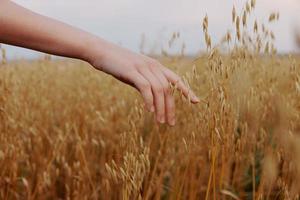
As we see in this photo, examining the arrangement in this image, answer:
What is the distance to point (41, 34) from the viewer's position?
0.89 metres

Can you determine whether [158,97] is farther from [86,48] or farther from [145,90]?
[86,48]

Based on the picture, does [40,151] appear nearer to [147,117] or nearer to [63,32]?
[147,117]

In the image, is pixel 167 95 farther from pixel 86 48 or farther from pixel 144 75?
pixel 86 48

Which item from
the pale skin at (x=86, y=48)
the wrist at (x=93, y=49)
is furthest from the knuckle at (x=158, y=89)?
the wrist at (x=93, y=49)

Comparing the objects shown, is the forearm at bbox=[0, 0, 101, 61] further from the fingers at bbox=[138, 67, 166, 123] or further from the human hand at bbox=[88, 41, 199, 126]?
the fingers at bbox=[138, 67, 166, 123]

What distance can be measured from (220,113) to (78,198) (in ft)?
1.90

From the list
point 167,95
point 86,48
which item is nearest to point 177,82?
point 167,95

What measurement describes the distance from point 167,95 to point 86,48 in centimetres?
16

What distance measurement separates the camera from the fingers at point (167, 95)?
815 mm

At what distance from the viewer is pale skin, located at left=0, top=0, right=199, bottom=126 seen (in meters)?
0.83

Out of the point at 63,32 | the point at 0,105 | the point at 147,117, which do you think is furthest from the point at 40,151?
the point at 63,32

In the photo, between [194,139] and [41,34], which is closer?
[41,34]

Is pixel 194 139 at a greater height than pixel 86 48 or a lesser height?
lesser

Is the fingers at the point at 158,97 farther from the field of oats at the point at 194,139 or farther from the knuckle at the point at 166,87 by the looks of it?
the field of oats at the point at 194,139
